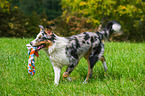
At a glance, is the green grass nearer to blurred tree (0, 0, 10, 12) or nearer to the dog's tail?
the dog's tail

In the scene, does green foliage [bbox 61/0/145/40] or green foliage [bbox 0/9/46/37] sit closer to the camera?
green foliage [bbox 61/0/145/40]

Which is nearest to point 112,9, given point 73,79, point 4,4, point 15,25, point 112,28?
point 4,4

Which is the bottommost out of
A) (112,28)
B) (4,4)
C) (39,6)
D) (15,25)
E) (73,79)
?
(73,79)

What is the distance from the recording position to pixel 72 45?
13.1 ft

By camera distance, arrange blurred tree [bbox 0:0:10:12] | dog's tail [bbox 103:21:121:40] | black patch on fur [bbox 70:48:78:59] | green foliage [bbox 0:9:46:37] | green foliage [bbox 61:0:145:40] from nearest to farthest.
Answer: black patch on fur [bbox 70:48:78:59], dog's tail [bbox 103:21:121:40], green foliage [bbox 61:0:145:40], blurred tree [bbox 0:0:10:12], green foliage [bbox 0:9:46:37]

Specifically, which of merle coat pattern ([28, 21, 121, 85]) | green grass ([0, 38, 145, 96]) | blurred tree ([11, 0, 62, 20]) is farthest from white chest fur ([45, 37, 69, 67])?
blurred tree ([11, 0, 62, 20])

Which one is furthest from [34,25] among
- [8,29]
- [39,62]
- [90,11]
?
[39,62]

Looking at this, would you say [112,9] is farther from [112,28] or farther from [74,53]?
[74,53]

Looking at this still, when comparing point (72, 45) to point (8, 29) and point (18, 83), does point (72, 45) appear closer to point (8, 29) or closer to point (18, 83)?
point (18, 83)

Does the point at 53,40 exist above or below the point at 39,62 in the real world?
above

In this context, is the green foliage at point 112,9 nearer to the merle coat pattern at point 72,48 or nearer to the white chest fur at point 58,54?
the merle coat pattern at point 72,48

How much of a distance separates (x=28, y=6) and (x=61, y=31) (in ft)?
41.1

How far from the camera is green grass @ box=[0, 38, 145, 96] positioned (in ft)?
11.2

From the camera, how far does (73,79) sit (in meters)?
4.51
